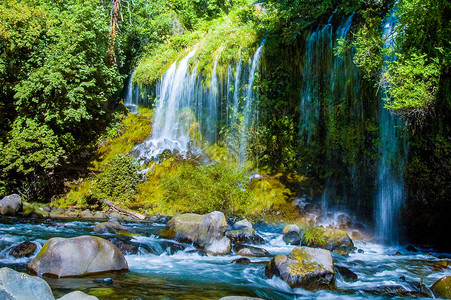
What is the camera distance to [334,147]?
13922 millimetres

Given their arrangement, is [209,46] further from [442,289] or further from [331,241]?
[442,289]

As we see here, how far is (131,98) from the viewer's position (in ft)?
78.7

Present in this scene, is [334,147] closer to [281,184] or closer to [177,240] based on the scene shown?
[281,184]

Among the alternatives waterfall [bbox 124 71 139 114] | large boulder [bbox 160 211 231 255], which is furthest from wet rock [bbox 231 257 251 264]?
waterfall [bbox 124 71 139 114]

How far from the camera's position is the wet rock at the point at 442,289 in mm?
Answer: 5992

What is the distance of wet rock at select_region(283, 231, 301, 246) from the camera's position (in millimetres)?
10391

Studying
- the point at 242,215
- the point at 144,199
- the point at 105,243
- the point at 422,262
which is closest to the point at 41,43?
the point at 144,199

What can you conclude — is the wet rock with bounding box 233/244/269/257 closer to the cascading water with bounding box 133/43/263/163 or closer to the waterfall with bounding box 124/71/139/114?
the cascading water with bounding box 133/43/263/163

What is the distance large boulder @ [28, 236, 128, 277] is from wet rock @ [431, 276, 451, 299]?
5.68m

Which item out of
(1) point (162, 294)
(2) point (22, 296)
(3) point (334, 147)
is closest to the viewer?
(2) point (22, 296)

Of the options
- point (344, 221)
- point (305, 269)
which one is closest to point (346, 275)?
point (305, 269)

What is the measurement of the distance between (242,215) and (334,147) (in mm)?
4652

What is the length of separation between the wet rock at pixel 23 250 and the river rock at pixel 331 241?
6.96 metres

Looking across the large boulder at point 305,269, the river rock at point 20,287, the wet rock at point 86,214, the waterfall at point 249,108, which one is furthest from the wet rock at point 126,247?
the waterfall at point 249,108
